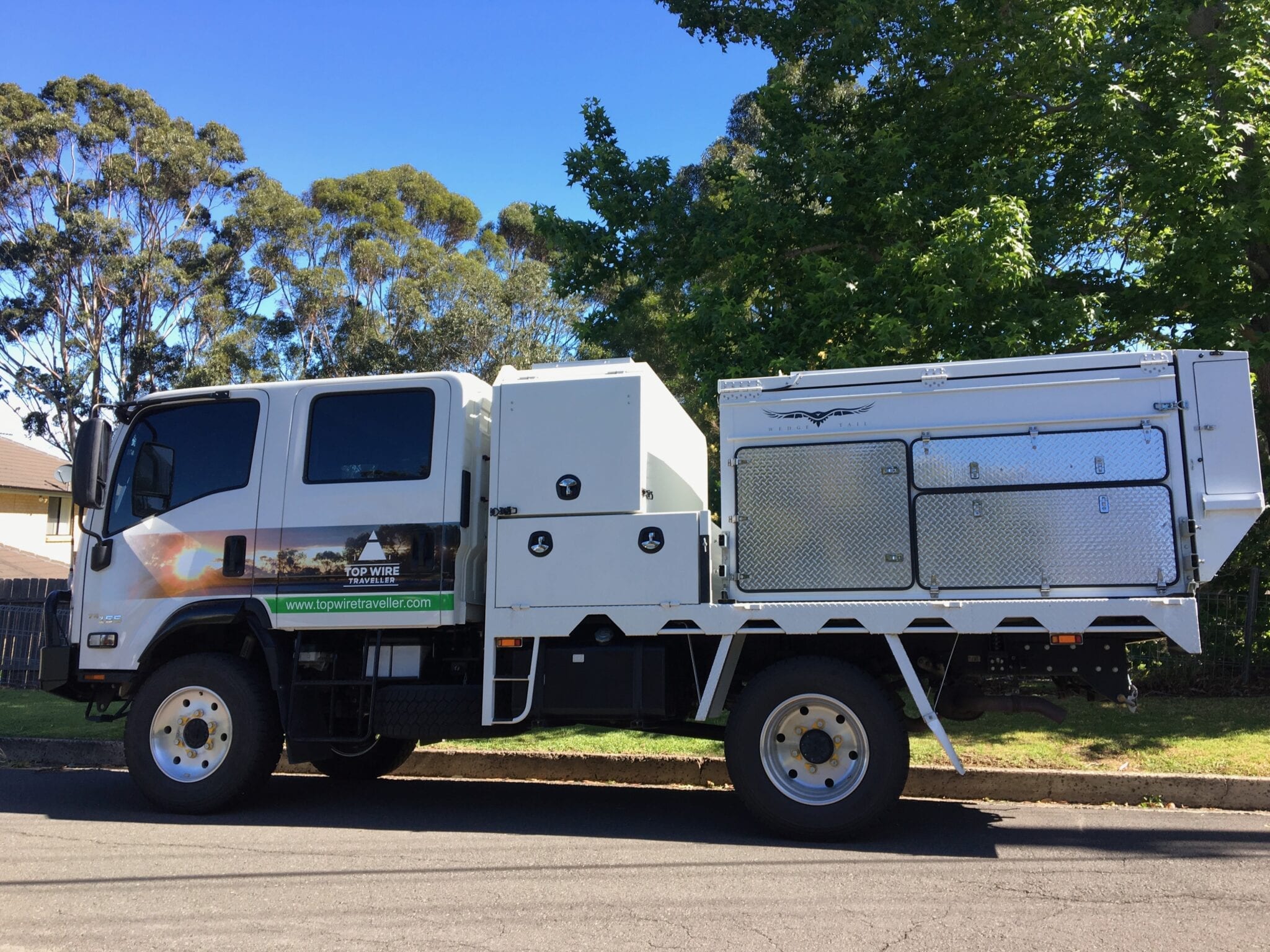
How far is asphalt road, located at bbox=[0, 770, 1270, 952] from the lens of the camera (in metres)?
4.32

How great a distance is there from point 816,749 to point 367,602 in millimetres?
3062

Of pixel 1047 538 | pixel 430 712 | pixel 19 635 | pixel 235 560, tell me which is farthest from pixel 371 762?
pixel 19 635

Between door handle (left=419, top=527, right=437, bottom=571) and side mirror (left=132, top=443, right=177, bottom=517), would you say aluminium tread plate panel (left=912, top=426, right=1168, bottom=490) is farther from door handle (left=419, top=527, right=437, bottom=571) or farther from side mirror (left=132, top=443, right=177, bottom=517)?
side mirror (left=132, top=443, right=177, bottom=517)

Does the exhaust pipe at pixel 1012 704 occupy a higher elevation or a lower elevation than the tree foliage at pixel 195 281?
lower

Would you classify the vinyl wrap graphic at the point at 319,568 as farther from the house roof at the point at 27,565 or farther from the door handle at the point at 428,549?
the house roof at the point at 27,565

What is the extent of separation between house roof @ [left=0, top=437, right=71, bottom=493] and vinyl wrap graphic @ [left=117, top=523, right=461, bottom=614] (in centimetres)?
2684

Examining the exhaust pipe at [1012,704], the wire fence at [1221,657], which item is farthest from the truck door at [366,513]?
the wire fence at [1221,657]

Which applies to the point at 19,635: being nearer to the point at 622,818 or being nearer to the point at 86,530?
the point at 86,530

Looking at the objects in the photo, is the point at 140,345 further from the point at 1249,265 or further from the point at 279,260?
the point at 1249,265

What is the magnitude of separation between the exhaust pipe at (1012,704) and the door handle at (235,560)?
486cm

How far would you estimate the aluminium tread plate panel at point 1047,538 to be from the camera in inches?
226

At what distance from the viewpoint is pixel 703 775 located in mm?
7801

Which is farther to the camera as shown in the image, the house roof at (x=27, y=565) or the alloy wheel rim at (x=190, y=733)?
the house roof at (x=27, y=565)

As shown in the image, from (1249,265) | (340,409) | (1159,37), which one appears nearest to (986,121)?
(1159,37)
